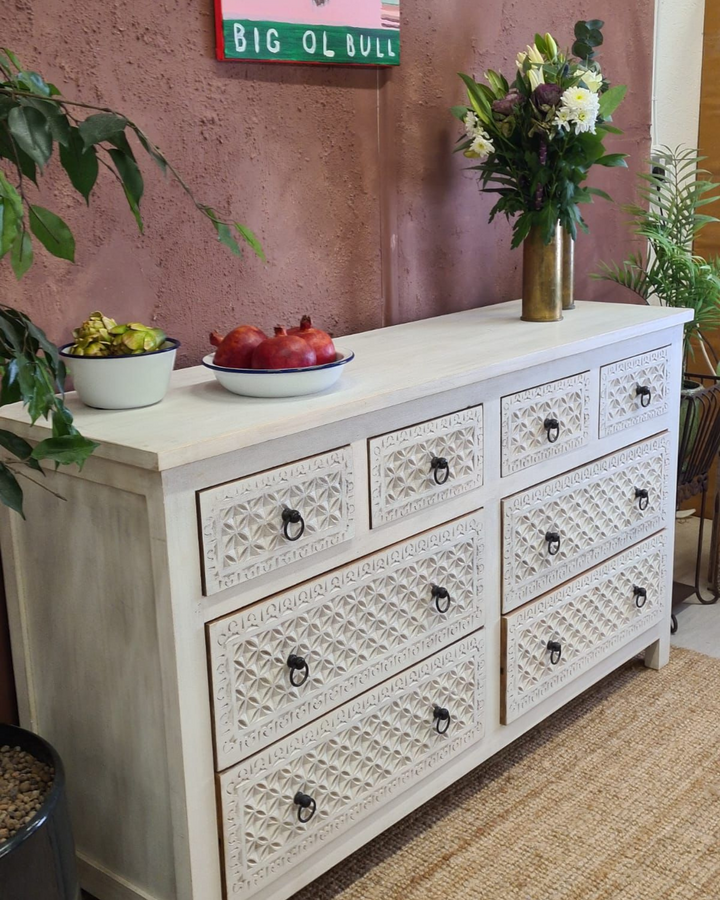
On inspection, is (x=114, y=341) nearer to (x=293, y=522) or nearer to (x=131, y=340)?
(x=131, y=340)

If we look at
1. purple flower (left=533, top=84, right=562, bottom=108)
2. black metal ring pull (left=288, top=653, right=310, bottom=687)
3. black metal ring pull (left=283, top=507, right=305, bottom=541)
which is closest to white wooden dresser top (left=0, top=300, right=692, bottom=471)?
black metal ring pull (left=283, top=507, right=305, bottom=541)

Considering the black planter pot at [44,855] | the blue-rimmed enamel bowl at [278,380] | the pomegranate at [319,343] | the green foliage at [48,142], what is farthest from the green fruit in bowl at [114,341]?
the black planter pot at [44,855]

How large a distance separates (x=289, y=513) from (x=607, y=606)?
1055 mm

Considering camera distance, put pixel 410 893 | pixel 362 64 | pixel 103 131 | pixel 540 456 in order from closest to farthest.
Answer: pixel 103 131, pixel 410 893, pixel 540 456, pixel 362 64

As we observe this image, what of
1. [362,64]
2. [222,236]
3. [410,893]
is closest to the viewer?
[222,236]

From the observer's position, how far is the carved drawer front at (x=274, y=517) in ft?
4.75

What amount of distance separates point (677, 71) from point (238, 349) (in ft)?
7.58

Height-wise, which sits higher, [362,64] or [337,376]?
[362,64]

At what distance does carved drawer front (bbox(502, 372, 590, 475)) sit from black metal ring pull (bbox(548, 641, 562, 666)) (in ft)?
1.34

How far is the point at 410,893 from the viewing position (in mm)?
1809

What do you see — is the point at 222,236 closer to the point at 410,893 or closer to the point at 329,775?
the point at 329,775

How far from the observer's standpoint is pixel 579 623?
2.23 m

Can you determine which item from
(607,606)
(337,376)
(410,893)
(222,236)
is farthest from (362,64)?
(410,893)

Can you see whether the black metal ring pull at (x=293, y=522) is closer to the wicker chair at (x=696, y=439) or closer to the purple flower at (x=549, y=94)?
the purple flower at (x=549, y=94)
